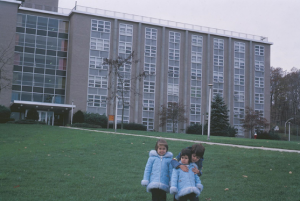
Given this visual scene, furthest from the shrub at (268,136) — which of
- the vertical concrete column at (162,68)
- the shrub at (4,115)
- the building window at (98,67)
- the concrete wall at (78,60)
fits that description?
the shrub at (4,115)

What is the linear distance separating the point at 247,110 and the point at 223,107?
276 inches

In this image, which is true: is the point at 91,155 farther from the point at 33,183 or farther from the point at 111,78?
the point at 111,78

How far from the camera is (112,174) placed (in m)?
10.1

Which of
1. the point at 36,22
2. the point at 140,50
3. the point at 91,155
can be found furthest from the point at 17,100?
the point at 91,155

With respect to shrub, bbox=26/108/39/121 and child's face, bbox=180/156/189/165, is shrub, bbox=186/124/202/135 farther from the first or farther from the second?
child's face, bbox=180/156/189/165

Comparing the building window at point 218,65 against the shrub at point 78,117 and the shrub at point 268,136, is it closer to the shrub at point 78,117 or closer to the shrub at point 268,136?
the shrub at point 268,136

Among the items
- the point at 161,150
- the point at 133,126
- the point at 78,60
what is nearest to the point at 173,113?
the point at 133,126

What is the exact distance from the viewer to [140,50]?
1961 inches

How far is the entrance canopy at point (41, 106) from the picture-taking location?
134 feet

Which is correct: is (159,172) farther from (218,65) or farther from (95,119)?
(218,65)

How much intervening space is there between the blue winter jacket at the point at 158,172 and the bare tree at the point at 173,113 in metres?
41.6

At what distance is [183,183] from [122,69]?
143 feet

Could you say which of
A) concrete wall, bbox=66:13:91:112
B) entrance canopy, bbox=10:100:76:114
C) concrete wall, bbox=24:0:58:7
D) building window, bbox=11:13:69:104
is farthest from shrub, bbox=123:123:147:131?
concrete wall, bbox=24:0:58:7

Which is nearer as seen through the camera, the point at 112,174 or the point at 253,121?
the point at 112,174
